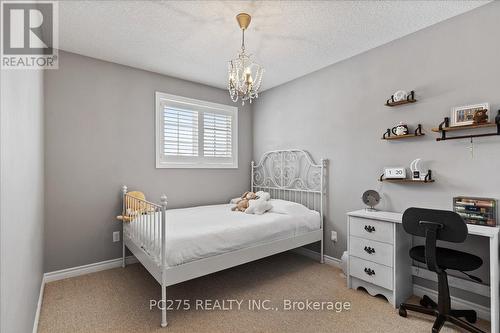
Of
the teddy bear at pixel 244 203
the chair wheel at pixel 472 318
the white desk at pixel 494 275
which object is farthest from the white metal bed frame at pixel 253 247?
the white desk at pixel 494 275

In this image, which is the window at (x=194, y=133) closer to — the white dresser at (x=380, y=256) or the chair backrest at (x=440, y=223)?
the white dresser at (x=380, y=256)

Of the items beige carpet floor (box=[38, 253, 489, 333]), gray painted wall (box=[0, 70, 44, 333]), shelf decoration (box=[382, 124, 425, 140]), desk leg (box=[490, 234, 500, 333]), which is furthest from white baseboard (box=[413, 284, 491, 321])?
gray painted wall (box=[0, 70, 44, 333])

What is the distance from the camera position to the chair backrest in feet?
5.87

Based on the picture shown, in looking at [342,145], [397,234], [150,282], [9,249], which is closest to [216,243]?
[150,282]

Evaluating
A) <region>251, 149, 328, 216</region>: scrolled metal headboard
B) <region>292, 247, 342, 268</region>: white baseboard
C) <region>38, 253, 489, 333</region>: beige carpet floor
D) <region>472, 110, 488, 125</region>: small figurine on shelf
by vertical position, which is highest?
<region>472, 110, 488, 125</region>: small figurine on shelf

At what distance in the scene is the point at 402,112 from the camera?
104 inches

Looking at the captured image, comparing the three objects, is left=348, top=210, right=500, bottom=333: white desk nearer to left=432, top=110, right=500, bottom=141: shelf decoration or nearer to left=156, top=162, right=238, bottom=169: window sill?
left=432, top=110, right=500, bottom=141: shelf decoration

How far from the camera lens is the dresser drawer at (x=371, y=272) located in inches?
92.2

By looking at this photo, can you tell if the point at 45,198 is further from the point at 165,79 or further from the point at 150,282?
the point at 165,79

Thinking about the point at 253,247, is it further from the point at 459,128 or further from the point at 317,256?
the point at 459,128

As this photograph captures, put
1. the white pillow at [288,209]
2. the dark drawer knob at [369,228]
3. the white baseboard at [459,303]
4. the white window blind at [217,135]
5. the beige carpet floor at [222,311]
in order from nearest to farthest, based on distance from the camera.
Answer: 1. the beige carpet floor at [222,311]
2. the white baseboard at [459,303]
3. the dark drawer knob at [369,228]
4. the white pillow at [288,209]
5. the white window blind at [217,135]

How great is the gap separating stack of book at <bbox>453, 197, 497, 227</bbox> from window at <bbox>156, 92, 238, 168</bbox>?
9.76 feet

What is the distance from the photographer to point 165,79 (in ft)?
11.8

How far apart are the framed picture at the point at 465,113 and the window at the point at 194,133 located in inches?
115
